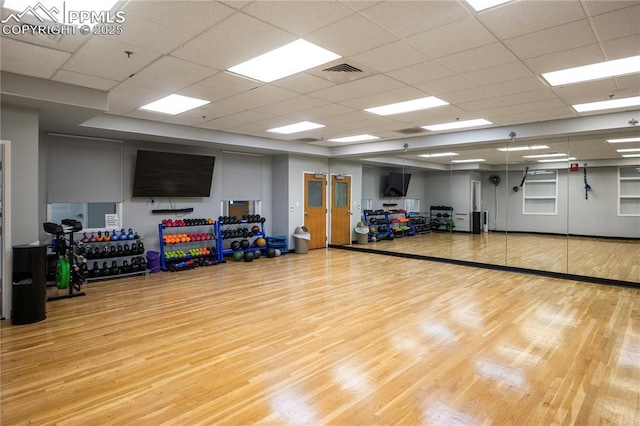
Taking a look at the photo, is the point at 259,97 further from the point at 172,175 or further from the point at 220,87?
the point at 172,175

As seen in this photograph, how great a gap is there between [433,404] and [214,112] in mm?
4952

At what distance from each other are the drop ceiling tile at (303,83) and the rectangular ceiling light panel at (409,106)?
1.37 m

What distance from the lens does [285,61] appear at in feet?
11.7

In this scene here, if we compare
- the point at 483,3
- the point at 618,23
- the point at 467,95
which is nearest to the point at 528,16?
the point at 483,3

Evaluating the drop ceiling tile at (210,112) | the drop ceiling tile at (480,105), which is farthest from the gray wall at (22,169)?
the drop ceiling tile at (480,105)

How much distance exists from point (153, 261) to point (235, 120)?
3127 millimetres

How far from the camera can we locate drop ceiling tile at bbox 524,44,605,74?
3219 mm

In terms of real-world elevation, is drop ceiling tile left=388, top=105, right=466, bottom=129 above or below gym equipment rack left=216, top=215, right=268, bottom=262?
above

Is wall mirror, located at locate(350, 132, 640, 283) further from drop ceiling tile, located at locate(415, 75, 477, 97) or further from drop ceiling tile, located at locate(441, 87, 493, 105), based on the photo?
drop ceiling tile, located at locate(415, 75, 477, 97)

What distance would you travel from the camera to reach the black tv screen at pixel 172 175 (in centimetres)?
684

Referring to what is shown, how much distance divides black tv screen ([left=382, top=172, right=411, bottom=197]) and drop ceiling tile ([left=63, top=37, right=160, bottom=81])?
27.5 ft

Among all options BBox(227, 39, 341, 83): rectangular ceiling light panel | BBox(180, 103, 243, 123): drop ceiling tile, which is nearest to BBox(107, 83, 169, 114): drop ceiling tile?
BBox(180, 103, 243, 123): drop ceiling tile

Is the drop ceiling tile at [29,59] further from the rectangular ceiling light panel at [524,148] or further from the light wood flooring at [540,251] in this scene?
the light wood flooring at [540,251]

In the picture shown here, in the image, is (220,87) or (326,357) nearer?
(326,357)
